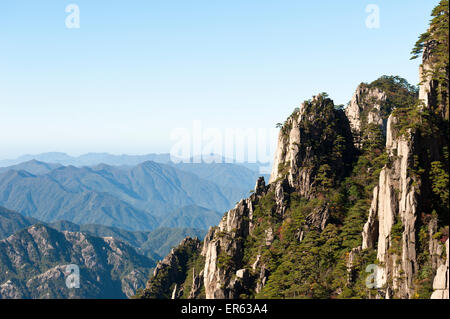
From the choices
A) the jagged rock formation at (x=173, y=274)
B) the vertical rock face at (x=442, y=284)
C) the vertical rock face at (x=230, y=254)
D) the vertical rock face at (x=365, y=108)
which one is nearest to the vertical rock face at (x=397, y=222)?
the vertical rock face at (x=442, y=284)

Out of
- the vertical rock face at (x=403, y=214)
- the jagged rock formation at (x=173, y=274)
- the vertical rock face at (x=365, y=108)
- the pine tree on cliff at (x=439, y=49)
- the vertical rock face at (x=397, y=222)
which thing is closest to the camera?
the vertical rock face at (x=403, y=214)

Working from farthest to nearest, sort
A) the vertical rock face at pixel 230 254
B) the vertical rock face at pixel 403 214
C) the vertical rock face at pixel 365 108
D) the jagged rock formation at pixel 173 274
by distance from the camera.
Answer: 1. the jagged rock formation at pixel 173 274
2. the vertical rock face at pixel 365 108
3. the vertical rock face at pixel 230 254
4. the vertical rock face at pixel 403 214

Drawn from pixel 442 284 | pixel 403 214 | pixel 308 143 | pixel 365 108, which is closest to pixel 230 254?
pixel 308 143

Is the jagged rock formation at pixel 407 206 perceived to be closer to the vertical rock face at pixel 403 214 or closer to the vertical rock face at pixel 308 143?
the vertical rock face at pixel 403 214

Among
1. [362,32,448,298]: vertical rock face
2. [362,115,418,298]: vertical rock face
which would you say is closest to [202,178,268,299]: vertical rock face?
[362,32,448,298]: vertical rock face

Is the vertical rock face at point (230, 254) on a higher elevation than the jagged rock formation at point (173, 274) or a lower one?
higher

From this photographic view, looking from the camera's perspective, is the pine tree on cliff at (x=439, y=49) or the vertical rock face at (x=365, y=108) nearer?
the pine tree on cliff at (x=439, y=49)

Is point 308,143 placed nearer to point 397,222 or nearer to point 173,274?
point 397,222
